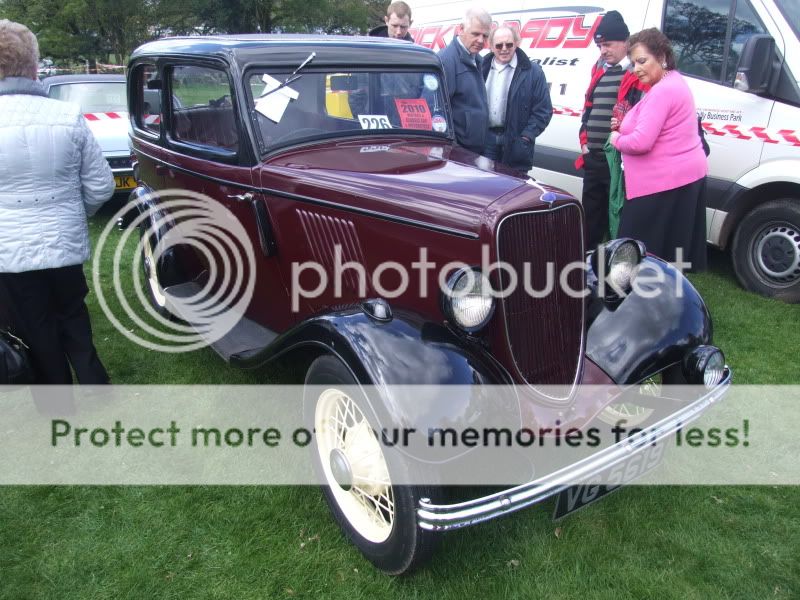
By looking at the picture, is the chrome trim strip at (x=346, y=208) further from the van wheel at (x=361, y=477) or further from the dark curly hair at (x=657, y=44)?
the dark curly hair at (x=657, y=44)

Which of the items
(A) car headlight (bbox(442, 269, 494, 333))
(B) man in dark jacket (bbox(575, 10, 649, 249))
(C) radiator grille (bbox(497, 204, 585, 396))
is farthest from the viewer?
(B) man in dark jacket (bbox(575, 10, 649, 249))

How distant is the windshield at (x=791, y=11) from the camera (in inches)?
184

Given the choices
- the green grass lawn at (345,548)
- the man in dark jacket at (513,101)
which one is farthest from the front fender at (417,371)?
the man in dark jacket at (513,101)

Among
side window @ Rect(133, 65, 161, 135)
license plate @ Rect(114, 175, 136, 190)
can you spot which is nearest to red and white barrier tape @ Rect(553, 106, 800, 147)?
side window @ Rect(133, 65, 161, 135)

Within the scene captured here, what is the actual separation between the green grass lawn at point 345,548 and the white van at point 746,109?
2.89m

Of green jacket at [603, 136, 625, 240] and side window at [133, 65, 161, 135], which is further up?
side window at [133, 65, 161, 135]

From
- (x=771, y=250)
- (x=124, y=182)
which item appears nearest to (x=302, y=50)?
(x=771, y=250)

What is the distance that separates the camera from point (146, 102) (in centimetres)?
444

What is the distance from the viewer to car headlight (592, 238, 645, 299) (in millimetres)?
2885

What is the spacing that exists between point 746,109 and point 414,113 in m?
3.11

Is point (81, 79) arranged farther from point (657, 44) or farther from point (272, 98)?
point (657, 44)

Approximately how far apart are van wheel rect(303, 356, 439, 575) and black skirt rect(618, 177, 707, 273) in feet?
9.41

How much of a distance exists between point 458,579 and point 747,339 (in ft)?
10.3

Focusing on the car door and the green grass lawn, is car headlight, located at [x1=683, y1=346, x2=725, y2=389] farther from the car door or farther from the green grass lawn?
the car door
